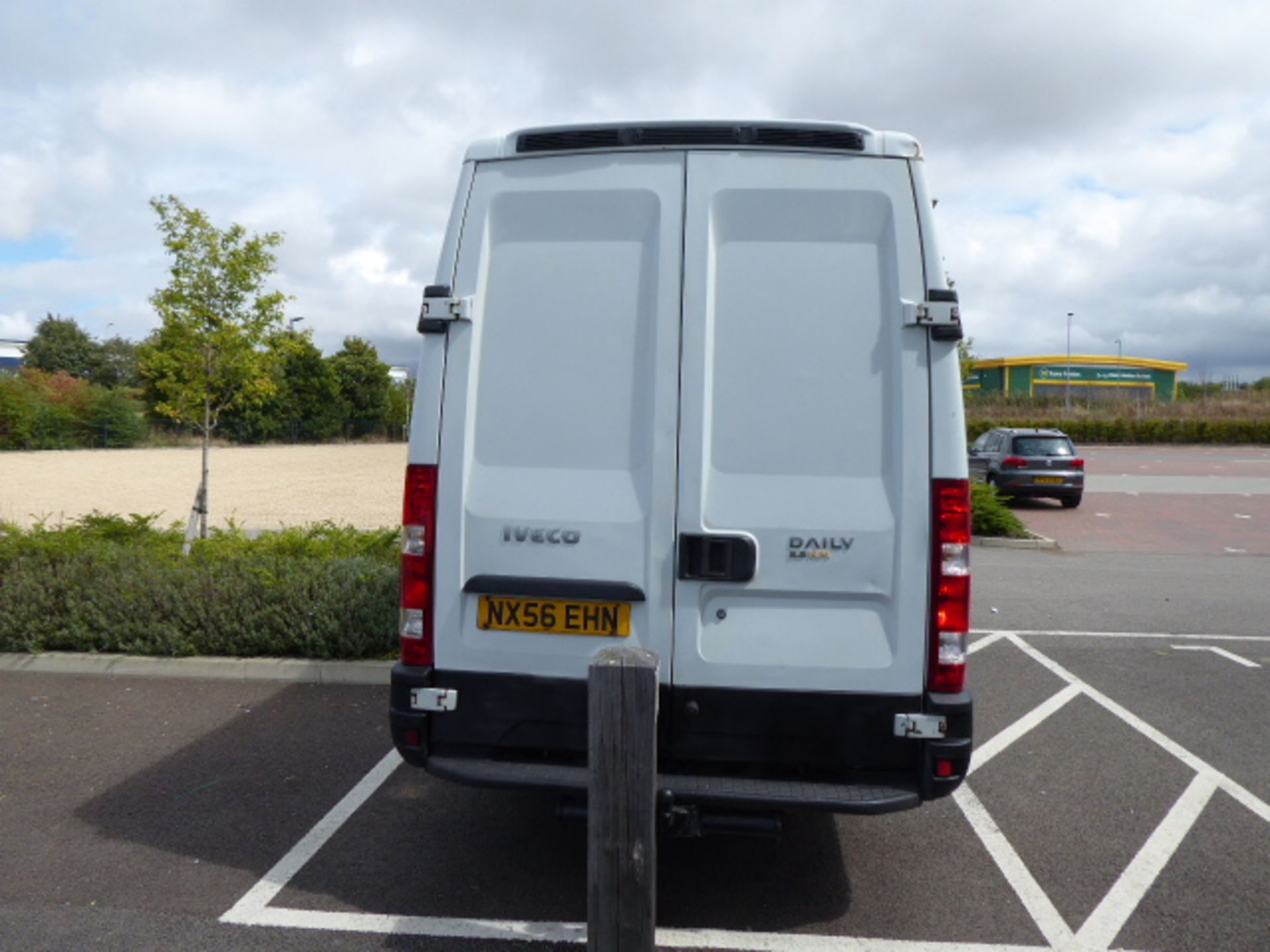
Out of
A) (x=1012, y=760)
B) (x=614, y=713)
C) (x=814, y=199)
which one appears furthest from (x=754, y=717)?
(x=1012, y=760)

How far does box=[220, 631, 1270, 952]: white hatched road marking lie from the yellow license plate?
107cm

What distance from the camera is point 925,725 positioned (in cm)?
340

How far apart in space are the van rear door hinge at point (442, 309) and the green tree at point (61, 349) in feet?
262

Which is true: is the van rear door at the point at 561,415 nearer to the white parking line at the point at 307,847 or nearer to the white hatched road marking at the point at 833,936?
the white hatched road marking at the point at 833,936

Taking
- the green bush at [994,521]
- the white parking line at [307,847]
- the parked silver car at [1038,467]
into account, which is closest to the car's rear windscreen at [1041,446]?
the parked silver car at [1038,467]

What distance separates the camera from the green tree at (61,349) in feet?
242

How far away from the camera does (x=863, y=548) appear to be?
3.37 meters

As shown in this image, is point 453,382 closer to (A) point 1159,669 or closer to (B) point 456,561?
(B) point 456,561

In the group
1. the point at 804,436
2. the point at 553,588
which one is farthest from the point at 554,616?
the point at 804,436

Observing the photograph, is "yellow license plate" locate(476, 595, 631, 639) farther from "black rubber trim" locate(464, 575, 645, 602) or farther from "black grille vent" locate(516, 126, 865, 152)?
"black grille vent" locate(516, 126, 865, 152)

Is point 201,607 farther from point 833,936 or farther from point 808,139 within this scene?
point 808,139

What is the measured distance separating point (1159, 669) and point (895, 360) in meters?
5.47

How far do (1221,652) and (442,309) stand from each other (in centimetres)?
740

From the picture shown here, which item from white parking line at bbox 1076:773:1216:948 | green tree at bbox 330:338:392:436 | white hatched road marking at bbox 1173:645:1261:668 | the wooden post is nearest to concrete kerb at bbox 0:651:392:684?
the wooden post
